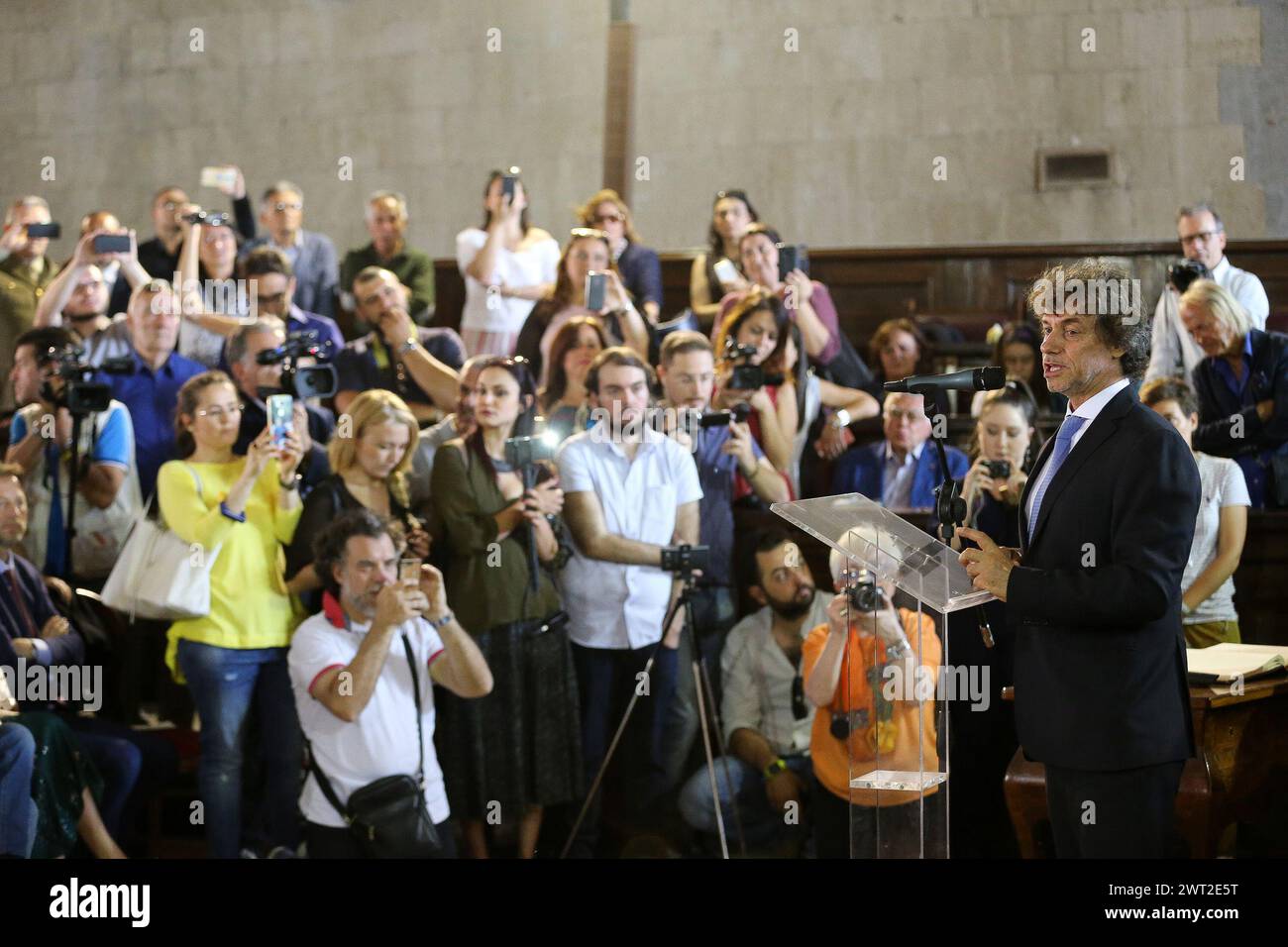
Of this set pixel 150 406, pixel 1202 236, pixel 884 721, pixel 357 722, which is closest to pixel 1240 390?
pixel 1202 236

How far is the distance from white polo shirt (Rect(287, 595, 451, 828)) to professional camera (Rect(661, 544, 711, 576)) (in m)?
0.72

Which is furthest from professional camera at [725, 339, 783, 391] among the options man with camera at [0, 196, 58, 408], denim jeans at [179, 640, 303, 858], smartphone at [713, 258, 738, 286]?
man with camera at [0, 196, 58, 408]

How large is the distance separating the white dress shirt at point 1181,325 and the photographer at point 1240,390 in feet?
0.38

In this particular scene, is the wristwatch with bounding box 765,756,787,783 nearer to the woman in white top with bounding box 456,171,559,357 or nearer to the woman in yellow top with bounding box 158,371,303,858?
the woman in yellow top with bounding box 158,371,303,858

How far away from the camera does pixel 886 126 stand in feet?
29.7

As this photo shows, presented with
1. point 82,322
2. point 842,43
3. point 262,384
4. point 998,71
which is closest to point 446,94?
point 842,43

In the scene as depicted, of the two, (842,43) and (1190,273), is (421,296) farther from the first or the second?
(842,43)

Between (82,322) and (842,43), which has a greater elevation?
(842,43)

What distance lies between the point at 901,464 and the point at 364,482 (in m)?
1.70

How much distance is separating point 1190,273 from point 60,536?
3855 millimetres

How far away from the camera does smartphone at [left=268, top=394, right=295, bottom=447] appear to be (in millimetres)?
4562

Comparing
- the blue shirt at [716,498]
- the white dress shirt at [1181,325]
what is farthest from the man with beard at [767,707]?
the white dress shirt at [1181,325]

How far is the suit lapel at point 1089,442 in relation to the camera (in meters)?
2.76

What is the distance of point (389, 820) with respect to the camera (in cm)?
411
